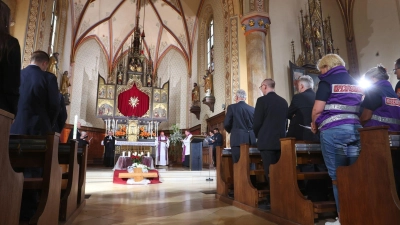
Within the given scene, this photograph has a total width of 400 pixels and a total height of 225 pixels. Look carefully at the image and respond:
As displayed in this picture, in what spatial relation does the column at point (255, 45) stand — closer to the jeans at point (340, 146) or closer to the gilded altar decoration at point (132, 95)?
the jeans at point (340, 146)

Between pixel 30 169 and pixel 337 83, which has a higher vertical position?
pixel 337 83

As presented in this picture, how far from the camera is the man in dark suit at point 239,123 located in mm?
4328

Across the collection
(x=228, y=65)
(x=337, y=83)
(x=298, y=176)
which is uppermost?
(x=228, y=65)

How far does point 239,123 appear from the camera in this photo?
4.38 meters

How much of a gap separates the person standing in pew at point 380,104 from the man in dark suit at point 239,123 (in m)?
1.78

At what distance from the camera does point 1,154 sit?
1.44 m

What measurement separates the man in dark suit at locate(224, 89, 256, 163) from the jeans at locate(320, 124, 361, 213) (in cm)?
188

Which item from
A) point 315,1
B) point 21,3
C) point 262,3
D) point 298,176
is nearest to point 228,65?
point 262,3

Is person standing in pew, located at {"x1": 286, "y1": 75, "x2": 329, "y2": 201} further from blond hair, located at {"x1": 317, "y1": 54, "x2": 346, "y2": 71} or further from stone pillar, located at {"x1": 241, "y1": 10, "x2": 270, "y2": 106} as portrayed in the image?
stone pillar, located at {"x1": 241, "y1": 10, "x2": 270, "y2": 106}

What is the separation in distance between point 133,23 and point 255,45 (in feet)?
38.8

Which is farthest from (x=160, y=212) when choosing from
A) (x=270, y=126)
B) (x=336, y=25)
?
(x=336, y=25)

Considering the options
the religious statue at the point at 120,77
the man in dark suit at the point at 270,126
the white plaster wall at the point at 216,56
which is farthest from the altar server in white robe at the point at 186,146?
the man in dark suit at the point at 270,126

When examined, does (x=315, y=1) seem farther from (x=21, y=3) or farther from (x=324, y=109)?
(x=21, y=3)

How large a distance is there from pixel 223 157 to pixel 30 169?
3148 millimetres
